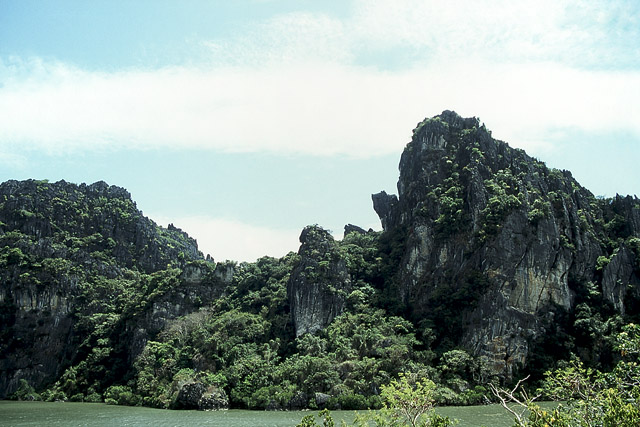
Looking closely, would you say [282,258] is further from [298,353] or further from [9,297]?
[9,297]

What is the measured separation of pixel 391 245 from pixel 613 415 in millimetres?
62889

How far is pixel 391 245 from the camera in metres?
74.5

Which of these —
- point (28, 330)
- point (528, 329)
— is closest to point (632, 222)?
point (528, 329)

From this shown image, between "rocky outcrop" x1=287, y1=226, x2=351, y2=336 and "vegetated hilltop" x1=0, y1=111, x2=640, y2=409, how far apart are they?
17 cm

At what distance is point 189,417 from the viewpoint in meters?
39.4

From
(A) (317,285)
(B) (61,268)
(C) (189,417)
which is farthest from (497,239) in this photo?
(B) (61,268)

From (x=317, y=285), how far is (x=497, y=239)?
795 inches

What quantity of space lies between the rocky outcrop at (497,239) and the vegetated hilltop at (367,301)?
17cm

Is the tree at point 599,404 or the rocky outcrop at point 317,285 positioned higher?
the rocky outcrop at point 317,285

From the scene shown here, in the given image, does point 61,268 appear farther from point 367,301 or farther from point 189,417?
point 189,417

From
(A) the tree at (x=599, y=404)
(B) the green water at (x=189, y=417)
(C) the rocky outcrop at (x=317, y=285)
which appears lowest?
(B) the green water at (x=189, y=417)

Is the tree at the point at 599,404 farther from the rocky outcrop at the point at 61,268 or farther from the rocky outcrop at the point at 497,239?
the rocky outcrop at the point at 61,268

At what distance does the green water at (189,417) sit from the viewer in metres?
34.4

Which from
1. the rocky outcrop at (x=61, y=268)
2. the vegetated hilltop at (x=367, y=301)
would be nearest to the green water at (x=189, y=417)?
the vegetated hilltop at (x=367, y=301)
